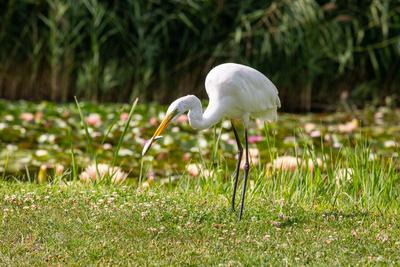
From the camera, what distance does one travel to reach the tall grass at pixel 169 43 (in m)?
10.0

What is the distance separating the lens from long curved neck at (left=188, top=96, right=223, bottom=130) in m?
5.00

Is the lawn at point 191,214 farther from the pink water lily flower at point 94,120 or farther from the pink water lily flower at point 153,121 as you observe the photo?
the pink water lily flower at point 153,121

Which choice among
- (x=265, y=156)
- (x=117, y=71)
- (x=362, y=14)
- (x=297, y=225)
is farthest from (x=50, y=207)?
(x=362, y=14)

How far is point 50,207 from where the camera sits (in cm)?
523

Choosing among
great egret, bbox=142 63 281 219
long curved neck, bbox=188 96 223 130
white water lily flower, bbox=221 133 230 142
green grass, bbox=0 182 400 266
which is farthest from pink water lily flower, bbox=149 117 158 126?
long curved neck, bbox=188 96 223 130

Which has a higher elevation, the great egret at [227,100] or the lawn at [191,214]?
the great egret at [227,100]

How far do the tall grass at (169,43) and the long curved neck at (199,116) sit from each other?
4.93 meters


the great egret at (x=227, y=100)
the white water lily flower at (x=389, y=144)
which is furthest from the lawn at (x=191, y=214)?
the white water lily flower at (x=389, y=144)

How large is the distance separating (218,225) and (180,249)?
475 mm

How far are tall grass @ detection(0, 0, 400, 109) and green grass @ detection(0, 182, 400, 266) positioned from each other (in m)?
4.53

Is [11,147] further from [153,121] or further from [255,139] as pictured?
[255,139]

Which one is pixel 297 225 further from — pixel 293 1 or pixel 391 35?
pixel 391 35

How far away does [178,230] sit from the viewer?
16.0 feet

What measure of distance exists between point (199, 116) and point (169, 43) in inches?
223
